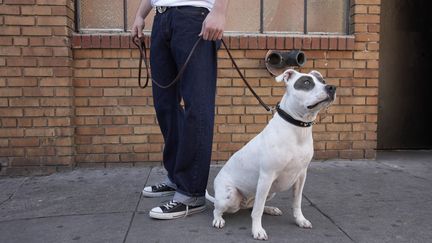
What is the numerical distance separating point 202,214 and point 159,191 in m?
0.58

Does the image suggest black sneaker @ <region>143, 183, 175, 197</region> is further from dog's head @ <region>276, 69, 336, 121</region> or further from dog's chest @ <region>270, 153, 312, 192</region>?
dog's head @ <region>276, 69, 336, 121</region>

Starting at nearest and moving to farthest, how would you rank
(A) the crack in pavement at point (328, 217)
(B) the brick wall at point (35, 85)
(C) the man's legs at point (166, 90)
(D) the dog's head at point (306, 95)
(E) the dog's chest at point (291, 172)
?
(D) the dog's head at point (306, 95), (E) the dog's chest at point (291, 172), (A) the crack in pavement at point (328, 217), (C) the man's legs at point (166, 90), (B) the brick wall at point (35, 85)

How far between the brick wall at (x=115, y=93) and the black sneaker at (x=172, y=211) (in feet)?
5.49

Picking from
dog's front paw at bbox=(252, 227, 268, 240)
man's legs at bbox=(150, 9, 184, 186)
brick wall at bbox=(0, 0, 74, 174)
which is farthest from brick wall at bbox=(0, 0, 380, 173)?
Answer: dog's front paw at bbox=(252, 227, 268, 240)

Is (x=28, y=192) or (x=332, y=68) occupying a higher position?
(x=332, y=68)

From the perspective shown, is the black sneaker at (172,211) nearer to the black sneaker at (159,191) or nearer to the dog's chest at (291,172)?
the black sneaker at (159,191)

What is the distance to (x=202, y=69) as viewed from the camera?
3.14 meters

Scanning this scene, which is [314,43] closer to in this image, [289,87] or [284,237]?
[289,87]

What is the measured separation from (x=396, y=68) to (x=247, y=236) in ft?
13.4

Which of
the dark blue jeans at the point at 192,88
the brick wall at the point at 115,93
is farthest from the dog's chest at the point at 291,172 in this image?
the brick wall at the point at 115,93

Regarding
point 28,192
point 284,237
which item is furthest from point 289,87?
point 28,192

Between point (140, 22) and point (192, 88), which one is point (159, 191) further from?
point (140, 22)

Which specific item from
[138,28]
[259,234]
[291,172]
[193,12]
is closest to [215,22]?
[193,12]

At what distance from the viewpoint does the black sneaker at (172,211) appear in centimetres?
312
